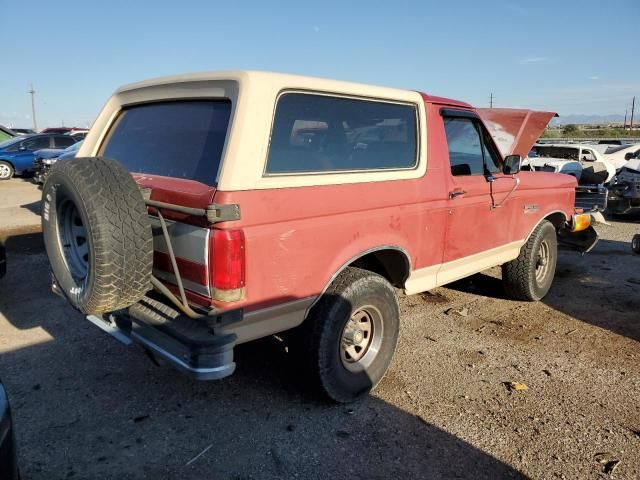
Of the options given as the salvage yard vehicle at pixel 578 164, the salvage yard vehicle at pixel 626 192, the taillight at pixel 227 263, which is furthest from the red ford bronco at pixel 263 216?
the salvage yard vehicle at pixel 578 164

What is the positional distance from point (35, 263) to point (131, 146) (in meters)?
3.87

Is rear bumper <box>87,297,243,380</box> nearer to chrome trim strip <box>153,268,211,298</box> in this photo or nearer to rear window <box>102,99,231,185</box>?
chrome trim strip <box>153,268,211,298</box>

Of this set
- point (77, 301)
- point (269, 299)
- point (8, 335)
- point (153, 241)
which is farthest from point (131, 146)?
point (8, 335)

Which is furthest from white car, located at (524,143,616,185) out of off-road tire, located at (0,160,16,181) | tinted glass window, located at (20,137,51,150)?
off-road tire, located at (0,160,16,181)

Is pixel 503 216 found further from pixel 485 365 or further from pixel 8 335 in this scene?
pixel 8 335

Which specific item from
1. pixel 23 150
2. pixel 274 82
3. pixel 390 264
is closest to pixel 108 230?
pixel 274 82

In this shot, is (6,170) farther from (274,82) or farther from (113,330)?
(274,82)

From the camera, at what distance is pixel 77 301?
2.72 m

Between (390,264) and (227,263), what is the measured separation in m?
1.55

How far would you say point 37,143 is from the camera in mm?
18172

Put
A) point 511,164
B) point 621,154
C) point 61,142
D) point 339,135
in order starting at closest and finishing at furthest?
point 339,135 → point 511,164 → point 621,154 → point 61,142

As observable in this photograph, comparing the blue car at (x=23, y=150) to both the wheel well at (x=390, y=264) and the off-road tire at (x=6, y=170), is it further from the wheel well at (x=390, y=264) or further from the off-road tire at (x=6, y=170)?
the wheel well at (x=390, y=264)

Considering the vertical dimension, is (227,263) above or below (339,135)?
below

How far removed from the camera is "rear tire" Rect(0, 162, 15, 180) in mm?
17406
